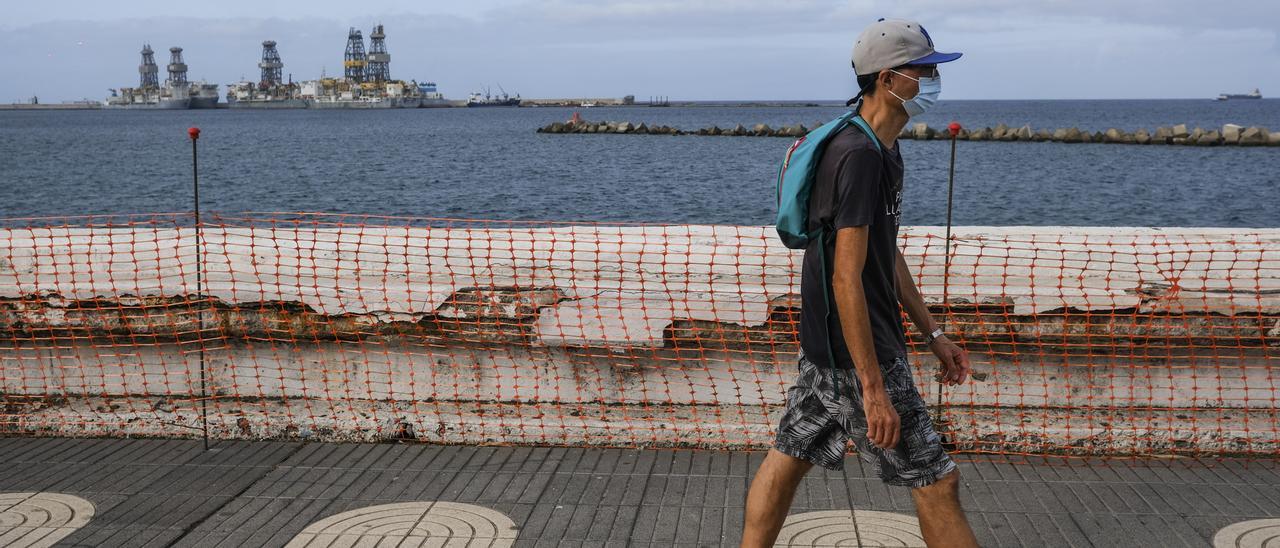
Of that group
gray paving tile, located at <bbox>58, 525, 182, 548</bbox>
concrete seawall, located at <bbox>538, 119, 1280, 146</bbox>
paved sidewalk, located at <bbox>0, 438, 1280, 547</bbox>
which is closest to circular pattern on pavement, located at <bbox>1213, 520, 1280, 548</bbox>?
paved sidewalk, located at <bbox>0, 438, 1280, 547</bbox>

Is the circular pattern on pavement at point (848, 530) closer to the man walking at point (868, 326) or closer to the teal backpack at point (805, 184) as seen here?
the man walking at point (868, 326)

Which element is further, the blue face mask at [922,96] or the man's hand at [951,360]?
the man's hand at [951,360]

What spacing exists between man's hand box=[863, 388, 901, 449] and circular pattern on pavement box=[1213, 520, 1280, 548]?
5.91 ft

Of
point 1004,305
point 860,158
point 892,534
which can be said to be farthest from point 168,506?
point 1004,305

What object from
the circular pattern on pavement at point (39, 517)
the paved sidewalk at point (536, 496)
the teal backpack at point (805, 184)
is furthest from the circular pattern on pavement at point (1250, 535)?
the circular pattern on pavement at point (39, 517)

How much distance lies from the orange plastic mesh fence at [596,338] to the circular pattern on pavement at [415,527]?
97 centimetres

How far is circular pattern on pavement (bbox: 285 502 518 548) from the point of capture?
169 inches

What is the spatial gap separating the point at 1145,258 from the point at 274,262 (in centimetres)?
428

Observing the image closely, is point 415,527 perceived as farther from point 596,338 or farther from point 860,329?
point 860,329

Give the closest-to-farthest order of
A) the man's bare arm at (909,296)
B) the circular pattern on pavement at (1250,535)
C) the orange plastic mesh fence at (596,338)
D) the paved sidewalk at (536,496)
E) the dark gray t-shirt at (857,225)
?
the dark gray t-shirt at (857,225) < the man's bare arm at (909,296) < the circular pattern on pavement at (1250,535) < the paved sidewalk at (536,496) < the orange plastic mesh fence at (596,338)

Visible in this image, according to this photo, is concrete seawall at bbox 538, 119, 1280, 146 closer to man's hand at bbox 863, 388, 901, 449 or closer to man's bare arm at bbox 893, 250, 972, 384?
man's bare arm at bbox 893, 250, 972, 384

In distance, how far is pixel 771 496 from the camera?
345 centimetres

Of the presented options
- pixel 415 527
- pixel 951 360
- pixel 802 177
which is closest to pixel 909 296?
pixel 951 360

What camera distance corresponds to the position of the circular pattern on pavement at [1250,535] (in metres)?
4.23
